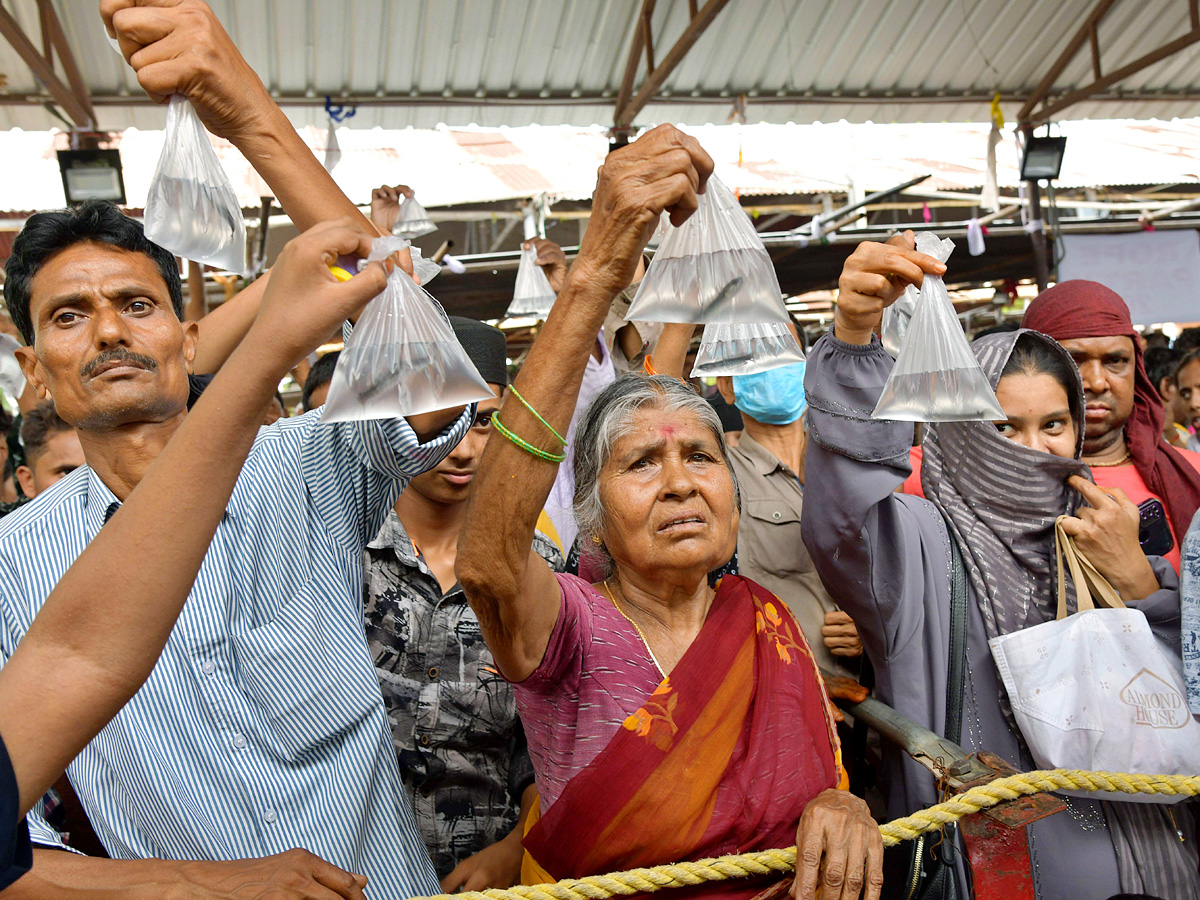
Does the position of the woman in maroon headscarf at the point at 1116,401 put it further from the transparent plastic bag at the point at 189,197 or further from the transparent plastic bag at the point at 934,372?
the transparent plastic bag at the point at 189,197

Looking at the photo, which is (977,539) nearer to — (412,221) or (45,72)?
(412,221)

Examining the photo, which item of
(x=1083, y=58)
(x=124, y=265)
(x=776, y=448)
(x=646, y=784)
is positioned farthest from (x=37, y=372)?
(x=1083, y=58)

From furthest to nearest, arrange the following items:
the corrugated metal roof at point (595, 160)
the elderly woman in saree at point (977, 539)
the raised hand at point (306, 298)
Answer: the corrugated metal roof at point (595, 160) → the elderly woman in saree at point (977, 539) → the raised hand at point (306, 298)

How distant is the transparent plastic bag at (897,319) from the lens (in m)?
2.28

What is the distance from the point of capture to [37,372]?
183 cm

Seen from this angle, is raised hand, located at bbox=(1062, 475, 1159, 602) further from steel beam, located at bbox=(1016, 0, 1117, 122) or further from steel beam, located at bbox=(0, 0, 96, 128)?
steel beam, located at bbox=(1016, 0, 1117, 122)

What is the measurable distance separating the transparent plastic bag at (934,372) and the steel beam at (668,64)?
4.04 metres

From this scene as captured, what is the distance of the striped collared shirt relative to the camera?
1.54 metres

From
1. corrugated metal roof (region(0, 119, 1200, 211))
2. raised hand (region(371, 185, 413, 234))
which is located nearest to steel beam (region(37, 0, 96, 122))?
corrugated metal roof (region(0, 119, 1200, 211))

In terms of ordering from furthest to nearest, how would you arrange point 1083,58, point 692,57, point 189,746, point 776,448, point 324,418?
point 1083,58
point 692,57
point 776,448
point 189,746
point 324,418

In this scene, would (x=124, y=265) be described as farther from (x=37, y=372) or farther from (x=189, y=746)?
(x=189, y=746)

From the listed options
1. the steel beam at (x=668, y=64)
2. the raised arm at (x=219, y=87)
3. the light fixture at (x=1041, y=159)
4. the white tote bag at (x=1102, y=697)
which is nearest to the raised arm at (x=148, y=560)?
the raised arm at (x=219, y=87)

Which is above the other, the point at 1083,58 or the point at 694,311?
the point at 1083,58

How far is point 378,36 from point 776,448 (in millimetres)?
3999
